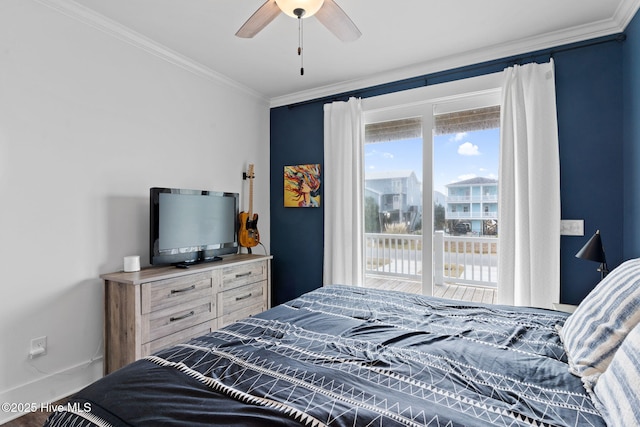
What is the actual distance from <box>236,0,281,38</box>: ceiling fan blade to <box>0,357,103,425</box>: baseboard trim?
2.58m

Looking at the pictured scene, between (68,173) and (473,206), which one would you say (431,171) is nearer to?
(473,206)

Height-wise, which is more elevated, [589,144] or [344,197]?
[589,144]

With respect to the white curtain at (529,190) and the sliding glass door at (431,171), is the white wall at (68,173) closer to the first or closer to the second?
the sliding glass door at (431,171)

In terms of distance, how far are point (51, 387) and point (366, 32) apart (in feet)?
11.1

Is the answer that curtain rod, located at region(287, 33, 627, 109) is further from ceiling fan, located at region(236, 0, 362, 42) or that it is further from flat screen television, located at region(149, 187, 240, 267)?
flat screen television, located at region(149, 187, 240, 267)

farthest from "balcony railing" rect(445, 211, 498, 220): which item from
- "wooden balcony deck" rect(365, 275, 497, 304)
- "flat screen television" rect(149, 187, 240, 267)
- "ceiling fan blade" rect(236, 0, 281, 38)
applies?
"ceiling fan blade" rect(236, 0, 281, 38)

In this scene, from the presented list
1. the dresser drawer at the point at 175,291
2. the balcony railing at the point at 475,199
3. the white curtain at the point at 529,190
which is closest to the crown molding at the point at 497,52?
the white curtain at the point at 529,190

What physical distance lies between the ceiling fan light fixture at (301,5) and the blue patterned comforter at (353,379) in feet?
5.36

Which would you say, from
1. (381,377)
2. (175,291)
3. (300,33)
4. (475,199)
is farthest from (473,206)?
(175,291)

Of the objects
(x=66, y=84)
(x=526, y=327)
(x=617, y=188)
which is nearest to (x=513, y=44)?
(x=617, y=188)

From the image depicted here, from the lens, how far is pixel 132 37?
2.52 m

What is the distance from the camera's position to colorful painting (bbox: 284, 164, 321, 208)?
368 cm

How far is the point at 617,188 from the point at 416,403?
2.56m

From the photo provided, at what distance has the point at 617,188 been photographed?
2369 millimetres
